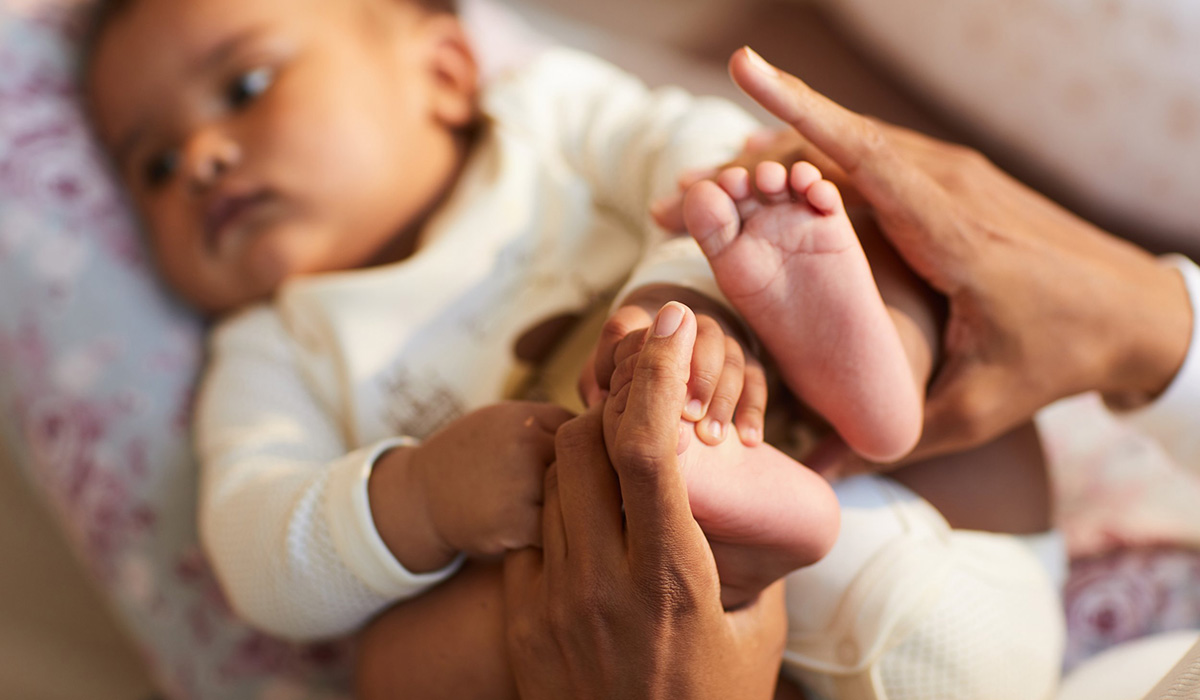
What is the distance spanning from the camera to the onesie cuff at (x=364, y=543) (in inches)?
21.9

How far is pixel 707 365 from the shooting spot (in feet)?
1.36

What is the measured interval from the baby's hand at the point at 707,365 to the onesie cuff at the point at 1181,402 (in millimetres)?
363

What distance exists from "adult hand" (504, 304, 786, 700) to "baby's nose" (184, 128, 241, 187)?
0.52 m

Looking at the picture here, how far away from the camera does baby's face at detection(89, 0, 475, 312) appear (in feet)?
→ 2.55

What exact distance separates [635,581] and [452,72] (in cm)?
71

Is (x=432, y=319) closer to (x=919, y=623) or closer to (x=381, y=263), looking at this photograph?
(x=381, y=263)

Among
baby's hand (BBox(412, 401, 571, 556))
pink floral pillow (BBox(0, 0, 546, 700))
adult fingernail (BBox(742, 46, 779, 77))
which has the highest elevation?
adult fingernail (BBox(742, 46, 779, 77))

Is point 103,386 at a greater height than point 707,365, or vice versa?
point 707,365

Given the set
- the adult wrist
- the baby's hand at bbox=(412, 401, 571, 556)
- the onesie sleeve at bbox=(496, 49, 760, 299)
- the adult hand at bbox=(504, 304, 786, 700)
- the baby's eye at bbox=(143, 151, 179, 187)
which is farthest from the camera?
the baby's eye at bbox=(143, 151, 179, 187)

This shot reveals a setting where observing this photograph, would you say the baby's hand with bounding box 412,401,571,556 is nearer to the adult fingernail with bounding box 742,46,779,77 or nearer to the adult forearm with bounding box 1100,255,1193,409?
the adult fingernail with bounding box 742,46,779,77

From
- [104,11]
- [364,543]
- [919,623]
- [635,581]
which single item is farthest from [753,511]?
[104,11]

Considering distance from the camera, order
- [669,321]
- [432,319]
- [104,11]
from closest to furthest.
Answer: [669,321]
[432,319]
[104,11]

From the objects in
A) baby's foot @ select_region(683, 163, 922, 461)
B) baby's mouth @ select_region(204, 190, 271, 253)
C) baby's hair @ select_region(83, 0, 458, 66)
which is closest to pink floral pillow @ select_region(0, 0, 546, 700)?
baby's hair @ select_region(83, 0, 458, 66)

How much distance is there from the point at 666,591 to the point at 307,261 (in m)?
0.56
